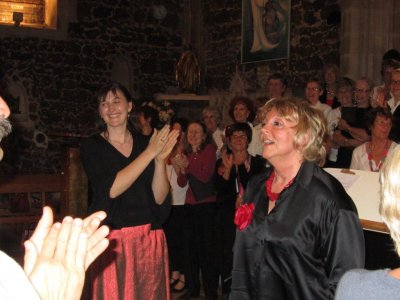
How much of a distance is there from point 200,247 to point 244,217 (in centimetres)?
242

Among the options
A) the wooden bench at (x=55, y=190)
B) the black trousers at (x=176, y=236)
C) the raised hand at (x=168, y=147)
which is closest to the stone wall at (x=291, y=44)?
the black trousers at (x=176, y=236)

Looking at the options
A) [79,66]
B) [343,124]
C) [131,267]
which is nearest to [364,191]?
[131,267]

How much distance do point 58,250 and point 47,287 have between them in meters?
0.10

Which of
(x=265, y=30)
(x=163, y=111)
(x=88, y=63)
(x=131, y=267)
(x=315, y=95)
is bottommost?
(x=131, y=267)

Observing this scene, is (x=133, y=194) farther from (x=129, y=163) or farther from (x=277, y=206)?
(x=277, y=206)

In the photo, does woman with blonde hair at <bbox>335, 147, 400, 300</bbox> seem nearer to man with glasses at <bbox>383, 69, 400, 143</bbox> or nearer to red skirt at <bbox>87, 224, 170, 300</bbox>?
red skirt at <bbox>87, 224, 170, 300</bbox>

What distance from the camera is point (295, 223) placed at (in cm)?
224

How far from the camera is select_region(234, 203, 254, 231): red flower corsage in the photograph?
241cm

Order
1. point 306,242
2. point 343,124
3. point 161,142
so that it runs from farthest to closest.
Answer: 1. point 343,124
2. point 161,142
3. point 306,242

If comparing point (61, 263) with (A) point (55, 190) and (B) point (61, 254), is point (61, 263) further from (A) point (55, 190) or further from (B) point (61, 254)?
(A) point (55, 190)

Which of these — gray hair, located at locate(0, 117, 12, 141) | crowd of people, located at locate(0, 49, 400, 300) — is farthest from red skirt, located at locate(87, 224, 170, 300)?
gray hair, located at locate(0, 117, 12, 141)

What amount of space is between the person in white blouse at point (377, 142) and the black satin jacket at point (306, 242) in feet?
6.53

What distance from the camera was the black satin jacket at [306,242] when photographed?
218 cm

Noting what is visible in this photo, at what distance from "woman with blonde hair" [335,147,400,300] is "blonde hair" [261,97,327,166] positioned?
1.03m
